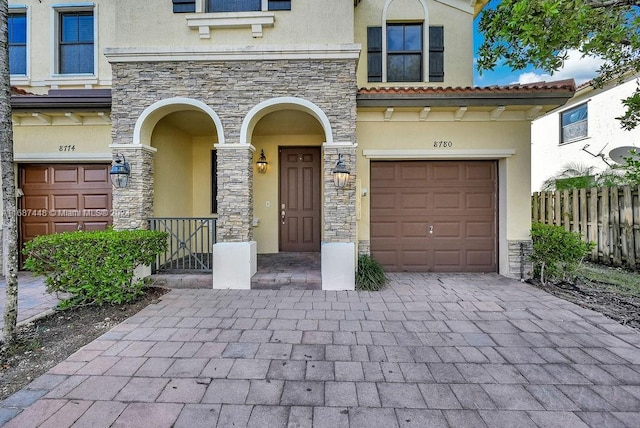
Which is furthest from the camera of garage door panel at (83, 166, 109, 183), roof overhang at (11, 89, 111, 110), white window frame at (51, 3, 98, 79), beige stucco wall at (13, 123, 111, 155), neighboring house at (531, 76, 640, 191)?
neighboring house at (531, 76, 640, 191)

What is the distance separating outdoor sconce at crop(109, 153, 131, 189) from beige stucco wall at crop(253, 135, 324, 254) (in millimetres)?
3179

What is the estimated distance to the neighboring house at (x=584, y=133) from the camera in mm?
9641

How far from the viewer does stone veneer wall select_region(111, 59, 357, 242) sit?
5633 millimetres

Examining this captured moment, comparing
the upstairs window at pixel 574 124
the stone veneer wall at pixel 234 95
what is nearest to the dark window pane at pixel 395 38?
the stone veneer wall at pixel 234 95

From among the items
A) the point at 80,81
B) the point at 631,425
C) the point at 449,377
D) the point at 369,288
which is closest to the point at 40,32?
the point at 80,81

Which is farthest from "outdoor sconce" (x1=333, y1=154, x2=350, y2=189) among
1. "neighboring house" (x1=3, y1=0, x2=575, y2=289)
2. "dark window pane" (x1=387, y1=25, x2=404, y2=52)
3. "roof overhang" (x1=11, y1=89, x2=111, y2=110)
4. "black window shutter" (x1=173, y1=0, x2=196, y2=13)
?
"roof overhang" (x1=11, y1=89, x2=111, y2=110)

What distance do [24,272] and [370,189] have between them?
8215mm

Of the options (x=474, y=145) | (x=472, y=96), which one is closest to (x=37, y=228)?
(x=472, y=96)

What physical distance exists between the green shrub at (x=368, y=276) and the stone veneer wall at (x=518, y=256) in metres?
2.89

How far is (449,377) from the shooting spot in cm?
284

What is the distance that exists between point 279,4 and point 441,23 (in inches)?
177

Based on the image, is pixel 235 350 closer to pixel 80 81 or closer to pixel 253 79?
pixel 253 79

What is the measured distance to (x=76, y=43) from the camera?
7559 mm

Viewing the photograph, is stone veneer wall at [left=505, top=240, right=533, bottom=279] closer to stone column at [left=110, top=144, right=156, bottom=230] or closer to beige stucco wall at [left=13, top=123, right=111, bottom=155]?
stone column at [left=110, top=144, right=156, bottom=230]
